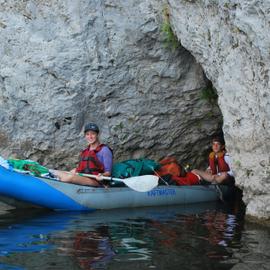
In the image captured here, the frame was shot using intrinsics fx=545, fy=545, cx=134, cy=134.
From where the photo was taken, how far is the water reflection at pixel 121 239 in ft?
18.9

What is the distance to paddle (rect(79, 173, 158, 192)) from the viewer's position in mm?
9477

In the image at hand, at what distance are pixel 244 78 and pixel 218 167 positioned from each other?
344 cm

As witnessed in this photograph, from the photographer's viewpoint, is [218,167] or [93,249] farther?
[218,167]

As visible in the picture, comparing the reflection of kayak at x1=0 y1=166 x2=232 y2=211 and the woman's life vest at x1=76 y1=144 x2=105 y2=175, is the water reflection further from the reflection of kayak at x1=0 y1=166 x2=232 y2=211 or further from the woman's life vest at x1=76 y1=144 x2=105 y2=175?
the woman's life vest at x1=76 y1=144 x2=105 y2=175

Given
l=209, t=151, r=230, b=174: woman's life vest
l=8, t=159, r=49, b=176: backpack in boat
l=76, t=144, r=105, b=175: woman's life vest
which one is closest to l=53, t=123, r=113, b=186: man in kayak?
l=76, t=144, r=105, b=175: woman's life vest

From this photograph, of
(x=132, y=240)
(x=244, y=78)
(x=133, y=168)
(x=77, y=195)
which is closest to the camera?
(x=132, y=240)

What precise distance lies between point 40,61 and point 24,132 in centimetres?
142

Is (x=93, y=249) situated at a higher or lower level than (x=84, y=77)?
lower

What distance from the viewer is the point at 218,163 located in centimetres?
1115

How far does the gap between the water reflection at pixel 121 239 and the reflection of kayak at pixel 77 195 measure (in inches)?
8.5

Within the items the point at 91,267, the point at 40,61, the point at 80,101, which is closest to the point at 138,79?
the point at 80,101

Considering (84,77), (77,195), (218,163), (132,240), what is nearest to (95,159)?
(77,195)

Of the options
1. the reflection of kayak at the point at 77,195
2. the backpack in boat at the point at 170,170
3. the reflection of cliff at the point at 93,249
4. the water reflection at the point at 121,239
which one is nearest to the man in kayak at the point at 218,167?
the backpack in boat at the point at 170,170

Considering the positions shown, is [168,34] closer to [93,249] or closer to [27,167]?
[27,167]
